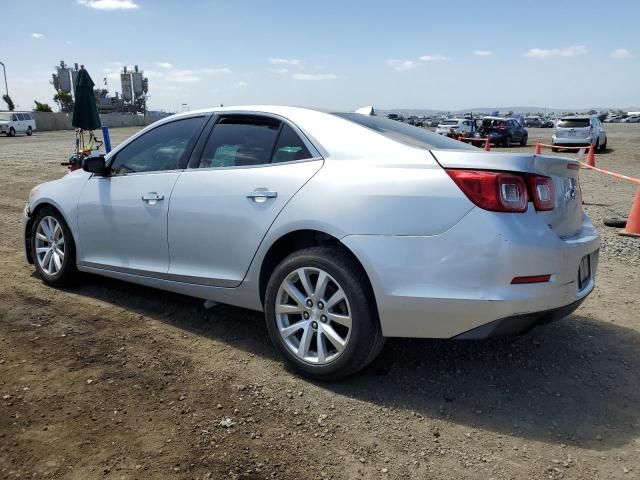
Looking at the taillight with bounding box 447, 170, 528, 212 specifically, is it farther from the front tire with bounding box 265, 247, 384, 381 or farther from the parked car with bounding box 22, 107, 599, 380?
the front tire with bounding box 265, 247, 384, 381

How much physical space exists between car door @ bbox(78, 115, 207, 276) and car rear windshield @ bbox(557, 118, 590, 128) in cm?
2251

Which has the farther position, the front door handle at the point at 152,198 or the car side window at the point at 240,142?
the front door handle at the point at 152,198

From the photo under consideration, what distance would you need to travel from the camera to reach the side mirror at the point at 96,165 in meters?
4.30

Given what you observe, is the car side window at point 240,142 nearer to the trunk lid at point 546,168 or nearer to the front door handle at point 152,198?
the front door handle at point 152,198

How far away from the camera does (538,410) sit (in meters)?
2.87

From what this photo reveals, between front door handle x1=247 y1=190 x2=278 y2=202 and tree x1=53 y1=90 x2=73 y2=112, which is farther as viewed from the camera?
tree x1=53 y1=90 x2=73 y2=112

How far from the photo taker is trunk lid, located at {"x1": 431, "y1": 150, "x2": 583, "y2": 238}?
2740mm

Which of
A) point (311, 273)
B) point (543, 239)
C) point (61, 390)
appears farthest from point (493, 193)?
point (61, 390)

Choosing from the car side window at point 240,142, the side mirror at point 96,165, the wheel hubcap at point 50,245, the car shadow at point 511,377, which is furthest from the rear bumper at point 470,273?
the wheel hubcap at point 50,245

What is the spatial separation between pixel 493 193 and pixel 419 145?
619 mm

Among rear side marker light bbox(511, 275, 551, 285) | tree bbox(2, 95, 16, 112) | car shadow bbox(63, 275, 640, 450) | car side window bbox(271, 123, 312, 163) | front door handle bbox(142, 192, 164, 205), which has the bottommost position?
car shadow bbox(63, 275, 640, 450)

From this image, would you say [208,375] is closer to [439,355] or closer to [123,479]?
[123,479]

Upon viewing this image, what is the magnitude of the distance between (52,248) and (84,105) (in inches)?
344

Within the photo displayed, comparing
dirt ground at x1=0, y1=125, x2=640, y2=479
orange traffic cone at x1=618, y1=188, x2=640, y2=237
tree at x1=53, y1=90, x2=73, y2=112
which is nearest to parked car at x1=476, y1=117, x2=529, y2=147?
orange traffic cone at x1=618, y1=188, x2=640, y2=237
